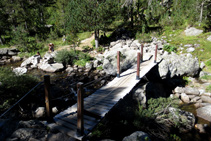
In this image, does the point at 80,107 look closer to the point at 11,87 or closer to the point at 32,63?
the point at 11,87

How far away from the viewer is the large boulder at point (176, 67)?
10.4 meters

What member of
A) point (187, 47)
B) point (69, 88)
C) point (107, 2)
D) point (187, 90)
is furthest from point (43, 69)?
point (187, 47)

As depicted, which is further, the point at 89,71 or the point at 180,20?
the point at 180,20

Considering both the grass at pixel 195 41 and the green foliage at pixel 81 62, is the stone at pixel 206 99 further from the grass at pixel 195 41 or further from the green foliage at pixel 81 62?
the green foliage at pixel 81 62

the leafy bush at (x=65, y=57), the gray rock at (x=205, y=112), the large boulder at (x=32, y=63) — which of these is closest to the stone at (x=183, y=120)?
the gray rock at (x=205, y=112)

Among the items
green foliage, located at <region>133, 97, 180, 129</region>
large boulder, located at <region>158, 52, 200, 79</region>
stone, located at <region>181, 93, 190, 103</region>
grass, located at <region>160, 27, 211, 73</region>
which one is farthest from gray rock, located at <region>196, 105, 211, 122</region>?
grass, located at <region>160, 27, 211, 73</region>

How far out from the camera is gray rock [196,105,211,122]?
299 inches

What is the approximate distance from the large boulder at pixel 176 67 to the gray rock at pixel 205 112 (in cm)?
304

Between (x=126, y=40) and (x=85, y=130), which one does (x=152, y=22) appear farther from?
(x=85, y=130)

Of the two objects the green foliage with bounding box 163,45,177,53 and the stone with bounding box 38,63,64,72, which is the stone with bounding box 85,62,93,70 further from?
the green foliage with bounding box 163,45,177,53

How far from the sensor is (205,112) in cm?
785

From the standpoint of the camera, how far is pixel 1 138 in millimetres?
3895

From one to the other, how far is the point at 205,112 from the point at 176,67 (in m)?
3.86

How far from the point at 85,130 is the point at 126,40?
1830 centimetres
